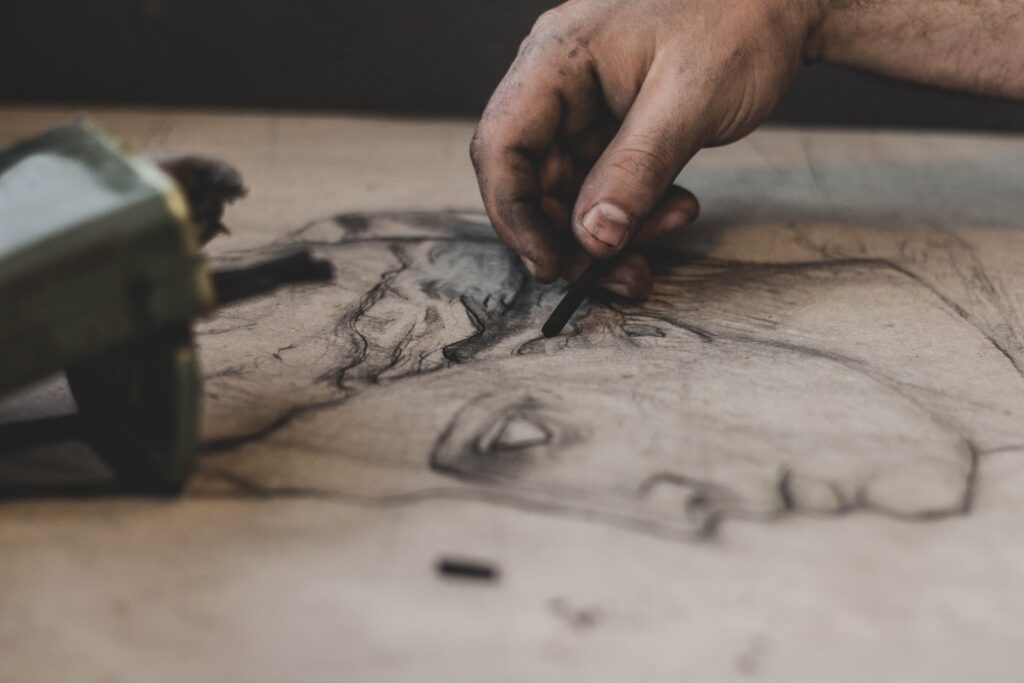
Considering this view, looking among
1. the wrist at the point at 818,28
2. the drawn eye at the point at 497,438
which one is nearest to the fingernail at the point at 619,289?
the drawn eye at the point at 497,438

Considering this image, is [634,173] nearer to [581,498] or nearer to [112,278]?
[581,498]

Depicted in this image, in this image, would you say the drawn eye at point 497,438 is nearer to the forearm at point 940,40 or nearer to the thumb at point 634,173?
the thumb at point 634,173

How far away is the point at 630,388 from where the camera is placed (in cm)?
101

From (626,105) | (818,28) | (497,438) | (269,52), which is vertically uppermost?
(818,28)

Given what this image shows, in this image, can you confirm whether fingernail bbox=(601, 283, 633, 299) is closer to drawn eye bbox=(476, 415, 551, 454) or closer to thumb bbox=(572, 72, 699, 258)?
thumb bbox=(572, 72, 699, 258)

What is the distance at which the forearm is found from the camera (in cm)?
139

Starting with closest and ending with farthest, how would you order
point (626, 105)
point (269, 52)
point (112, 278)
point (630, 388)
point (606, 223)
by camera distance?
1. point (112, 278)
2. point (630, 388)
3. point (606, 223)
4. point (626, 105)
5. point (269, 52)

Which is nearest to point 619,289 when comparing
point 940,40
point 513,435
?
point 513,435

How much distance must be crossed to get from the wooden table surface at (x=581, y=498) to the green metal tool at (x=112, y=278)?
4.0 inches

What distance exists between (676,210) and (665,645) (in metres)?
0.69

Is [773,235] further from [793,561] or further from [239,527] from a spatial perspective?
[239,527]

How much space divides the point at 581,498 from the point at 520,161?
52cm

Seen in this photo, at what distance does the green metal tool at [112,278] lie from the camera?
0.67m

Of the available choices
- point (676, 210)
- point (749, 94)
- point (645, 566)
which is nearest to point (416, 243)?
point (676, 210)
